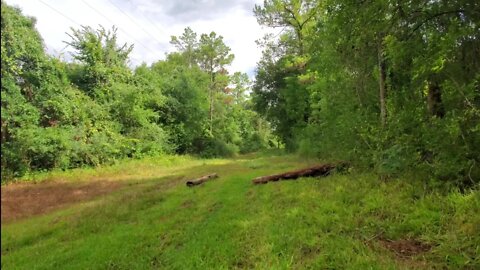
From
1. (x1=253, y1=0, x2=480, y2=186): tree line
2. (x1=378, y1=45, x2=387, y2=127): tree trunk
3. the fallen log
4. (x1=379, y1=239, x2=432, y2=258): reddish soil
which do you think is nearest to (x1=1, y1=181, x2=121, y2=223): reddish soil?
(x1=379, y1=239, x2=432, y2=258): reddish soil

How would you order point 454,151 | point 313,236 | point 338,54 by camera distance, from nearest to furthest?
point 313,236
point 454,151
point 338,54

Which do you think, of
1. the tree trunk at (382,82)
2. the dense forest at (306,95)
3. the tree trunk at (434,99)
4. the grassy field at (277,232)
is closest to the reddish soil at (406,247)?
the grassy field at (277,232)

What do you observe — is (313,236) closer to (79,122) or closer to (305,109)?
(79,122)

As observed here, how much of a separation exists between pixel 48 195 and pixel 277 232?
405cm

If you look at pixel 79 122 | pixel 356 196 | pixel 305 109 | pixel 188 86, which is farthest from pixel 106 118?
pixel 356 196

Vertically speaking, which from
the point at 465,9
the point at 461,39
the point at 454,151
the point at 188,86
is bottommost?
the point at 454,151

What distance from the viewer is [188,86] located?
1107 inches

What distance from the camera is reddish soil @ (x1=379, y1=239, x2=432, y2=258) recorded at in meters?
4.36

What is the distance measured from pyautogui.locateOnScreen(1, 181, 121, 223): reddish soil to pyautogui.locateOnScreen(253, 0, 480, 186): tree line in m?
5.68

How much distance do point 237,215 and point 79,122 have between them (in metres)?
11.5

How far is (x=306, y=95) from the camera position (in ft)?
78.2

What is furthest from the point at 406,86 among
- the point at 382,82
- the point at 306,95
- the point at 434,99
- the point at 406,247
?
the point at 306,95

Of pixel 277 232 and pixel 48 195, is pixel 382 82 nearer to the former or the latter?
pixel 277 232

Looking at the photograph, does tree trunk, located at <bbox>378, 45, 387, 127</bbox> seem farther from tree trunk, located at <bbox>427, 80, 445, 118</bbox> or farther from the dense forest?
tree trunk, located at <bbox>427, 80, 445, 118</bbox>
